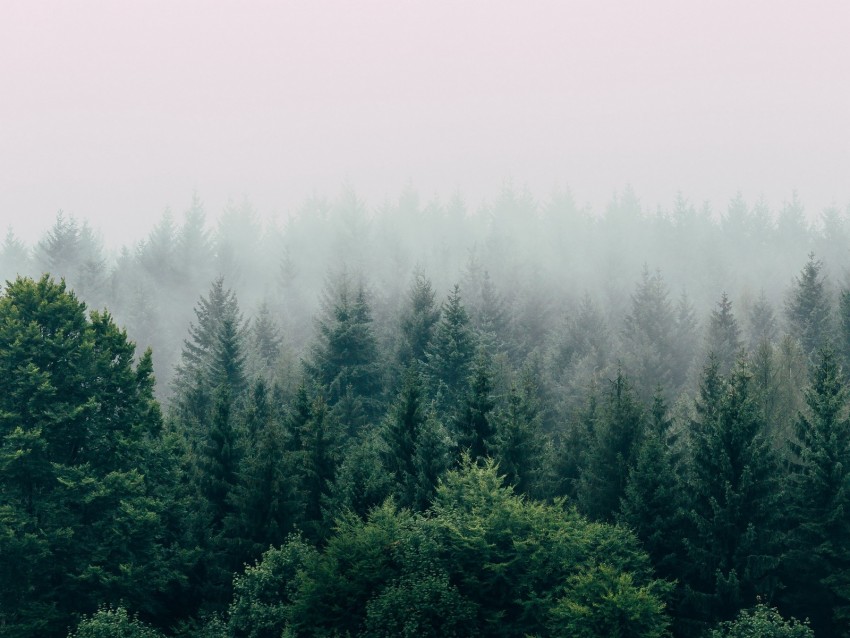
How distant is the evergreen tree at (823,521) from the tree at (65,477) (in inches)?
1133

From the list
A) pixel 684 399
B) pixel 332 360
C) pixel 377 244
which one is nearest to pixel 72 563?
pixel 332 360

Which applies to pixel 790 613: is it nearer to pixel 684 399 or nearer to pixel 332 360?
pixel 684 399

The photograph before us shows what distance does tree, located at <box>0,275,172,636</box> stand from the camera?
37.1 meters

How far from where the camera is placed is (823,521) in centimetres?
3666

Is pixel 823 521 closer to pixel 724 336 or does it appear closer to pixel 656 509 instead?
pixel 656 509

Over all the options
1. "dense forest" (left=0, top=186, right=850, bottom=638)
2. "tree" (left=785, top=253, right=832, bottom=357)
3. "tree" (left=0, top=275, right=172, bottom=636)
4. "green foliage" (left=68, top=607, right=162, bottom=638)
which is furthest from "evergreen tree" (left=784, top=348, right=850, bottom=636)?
"tree" (left=785, top=253, right=832, bottom=357)

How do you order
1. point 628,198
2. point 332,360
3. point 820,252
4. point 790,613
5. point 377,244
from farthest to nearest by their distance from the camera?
1. point 628,198
2. point 377,244
3. point 820,252
4. point 332,360
5. point 790,613

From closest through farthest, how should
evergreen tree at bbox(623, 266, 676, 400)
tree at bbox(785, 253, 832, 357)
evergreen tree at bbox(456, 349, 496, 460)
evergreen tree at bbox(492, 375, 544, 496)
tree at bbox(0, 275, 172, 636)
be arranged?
tree at bbox(0, 275, 172, 636)
evergreen tree at bbox(492, 375, 544, 496)
evergreen tree at bbox(456, 349, 496, 460)
evergreen tree at bbox(623, 266, 676, 400)
tree at bbox(785, 253, 832, 357)

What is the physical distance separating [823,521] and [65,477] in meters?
33.5

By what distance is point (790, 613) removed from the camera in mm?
36688

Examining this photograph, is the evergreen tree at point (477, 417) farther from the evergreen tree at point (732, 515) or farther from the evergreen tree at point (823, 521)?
the evergreen tree at point (823, 521)

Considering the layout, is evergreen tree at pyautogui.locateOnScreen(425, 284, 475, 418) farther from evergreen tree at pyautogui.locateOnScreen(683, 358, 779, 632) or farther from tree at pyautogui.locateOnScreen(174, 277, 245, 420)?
evergreen tree at pyautogui.locateOnScreen(683, 358, 779, 632)

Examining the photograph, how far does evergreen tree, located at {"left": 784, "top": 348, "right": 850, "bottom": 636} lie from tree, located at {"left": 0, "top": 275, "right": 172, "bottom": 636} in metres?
28.8

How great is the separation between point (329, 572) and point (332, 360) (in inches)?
1259
